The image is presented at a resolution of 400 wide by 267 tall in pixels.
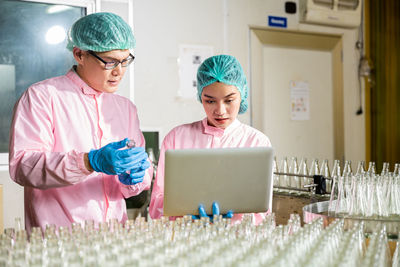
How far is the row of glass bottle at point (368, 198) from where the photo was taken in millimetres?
1516

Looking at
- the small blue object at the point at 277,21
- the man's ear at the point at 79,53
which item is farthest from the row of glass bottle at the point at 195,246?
the small blue object at the point at 277,21

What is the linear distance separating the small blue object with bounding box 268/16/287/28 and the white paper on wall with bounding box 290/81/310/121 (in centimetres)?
55

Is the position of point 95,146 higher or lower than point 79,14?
lower

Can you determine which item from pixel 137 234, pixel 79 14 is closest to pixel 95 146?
pixel 137 234

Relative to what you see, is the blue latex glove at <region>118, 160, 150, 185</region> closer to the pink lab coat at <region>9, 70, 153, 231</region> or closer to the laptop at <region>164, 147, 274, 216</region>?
the pink lab coat at <region>9, 70, 153, 231</region>

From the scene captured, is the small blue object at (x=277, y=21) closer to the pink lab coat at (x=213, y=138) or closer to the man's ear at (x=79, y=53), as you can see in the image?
the pink lab coat at (x=213, y=138)

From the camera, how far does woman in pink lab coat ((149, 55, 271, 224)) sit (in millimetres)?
1872

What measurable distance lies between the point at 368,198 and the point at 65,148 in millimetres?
1119

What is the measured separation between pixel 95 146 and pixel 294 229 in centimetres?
89

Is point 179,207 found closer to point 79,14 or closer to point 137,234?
point 137,234

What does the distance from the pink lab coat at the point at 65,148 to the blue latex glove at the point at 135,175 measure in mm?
46

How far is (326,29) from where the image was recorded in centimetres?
429

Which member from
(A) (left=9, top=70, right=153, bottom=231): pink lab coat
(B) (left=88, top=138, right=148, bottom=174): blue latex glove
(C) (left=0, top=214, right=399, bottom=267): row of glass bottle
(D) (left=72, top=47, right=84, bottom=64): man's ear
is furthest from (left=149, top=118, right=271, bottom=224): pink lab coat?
(C) (left=0, top=214, right=399, bottom=267): row of glass bottle

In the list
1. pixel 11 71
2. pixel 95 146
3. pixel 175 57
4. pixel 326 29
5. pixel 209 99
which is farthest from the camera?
pixel 326 29
